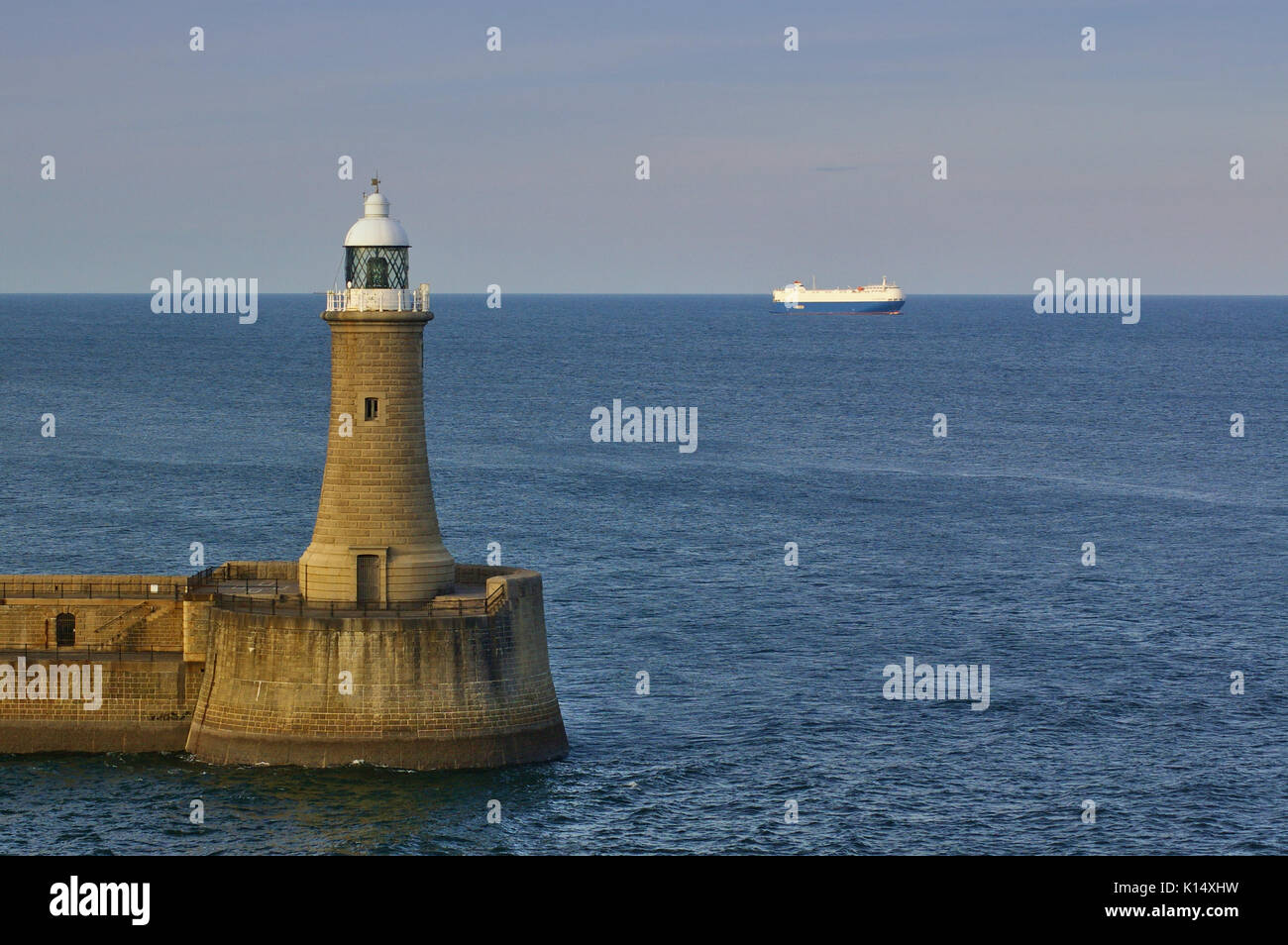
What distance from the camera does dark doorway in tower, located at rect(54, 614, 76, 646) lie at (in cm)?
4812

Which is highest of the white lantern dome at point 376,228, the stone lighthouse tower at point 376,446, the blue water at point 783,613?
the white lantern dome at point 376,228

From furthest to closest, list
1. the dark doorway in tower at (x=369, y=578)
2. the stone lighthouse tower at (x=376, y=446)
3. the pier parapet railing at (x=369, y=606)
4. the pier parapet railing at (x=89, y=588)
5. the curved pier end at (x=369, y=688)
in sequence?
1. the pier parapet railing at (x=89, y=588)
2. the dark doorway in tower at (x=369, y=578)
3. the stone lighthouse tower at (x=376, y=446)
4. the pier parapet railing at (x=369, y=606)
5. the curved pier end at (x=369, y=688)

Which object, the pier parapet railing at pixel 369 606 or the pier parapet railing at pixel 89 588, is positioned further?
the pier parapet railing at pixel 89 588

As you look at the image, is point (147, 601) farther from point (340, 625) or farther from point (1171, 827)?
point (1171, 827)

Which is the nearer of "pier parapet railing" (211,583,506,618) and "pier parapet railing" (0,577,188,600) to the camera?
"pier parapet railing" (211,583,506,618)

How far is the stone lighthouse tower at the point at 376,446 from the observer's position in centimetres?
4669

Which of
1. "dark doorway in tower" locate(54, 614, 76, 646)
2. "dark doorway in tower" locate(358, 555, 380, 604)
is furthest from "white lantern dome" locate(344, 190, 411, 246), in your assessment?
"dark doorway in tower" locate(54, 614, 76, 646)

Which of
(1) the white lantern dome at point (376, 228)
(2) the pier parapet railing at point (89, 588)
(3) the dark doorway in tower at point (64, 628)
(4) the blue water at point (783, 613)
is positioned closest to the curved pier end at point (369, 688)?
(4) the blue water at point (783, 613)

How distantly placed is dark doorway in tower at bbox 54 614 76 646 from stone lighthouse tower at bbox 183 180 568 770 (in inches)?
125

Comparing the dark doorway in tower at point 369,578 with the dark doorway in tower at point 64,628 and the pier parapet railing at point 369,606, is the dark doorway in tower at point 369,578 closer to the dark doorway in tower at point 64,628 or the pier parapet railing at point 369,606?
the pier parapet railing at point 369,606

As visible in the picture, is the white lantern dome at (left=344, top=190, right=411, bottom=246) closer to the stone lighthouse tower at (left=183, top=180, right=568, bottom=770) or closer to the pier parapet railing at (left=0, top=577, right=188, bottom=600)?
the stone lighthouse tower at (left=183, top=180, right=568, bottom=770)

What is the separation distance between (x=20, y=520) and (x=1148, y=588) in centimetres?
4697

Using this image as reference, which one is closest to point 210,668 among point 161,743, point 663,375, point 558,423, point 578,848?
point 161,743

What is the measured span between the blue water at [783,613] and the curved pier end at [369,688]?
0.70 meters
